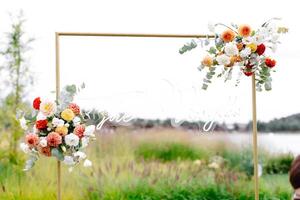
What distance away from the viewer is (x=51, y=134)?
409 cm

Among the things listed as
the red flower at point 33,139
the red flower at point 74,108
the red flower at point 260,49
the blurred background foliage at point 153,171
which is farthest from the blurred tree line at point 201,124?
the red flower at point 260,49

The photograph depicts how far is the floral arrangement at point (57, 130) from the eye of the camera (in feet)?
13.5

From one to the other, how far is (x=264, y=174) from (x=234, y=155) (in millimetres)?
379

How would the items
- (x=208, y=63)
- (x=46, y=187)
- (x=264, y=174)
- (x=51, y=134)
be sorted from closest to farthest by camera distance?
(x=51, y=134)
(x=208, y=63)
(x=46, y=187)
(x=264, y=174)

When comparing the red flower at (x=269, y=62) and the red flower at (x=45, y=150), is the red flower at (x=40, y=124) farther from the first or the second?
the red flower at (x=269, y=62)

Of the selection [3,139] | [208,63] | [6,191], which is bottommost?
[6,191]

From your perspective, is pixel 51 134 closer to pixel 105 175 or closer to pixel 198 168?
pixel 105 175

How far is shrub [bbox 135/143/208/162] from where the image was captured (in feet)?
19.1

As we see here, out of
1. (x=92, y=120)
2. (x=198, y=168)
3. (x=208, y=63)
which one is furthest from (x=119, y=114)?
(x=208, y=63)

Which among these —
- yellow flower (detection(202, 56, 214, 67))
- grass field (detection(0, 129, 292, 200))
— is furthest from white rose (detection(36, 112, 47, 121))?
grass field (detection(0, 129, 292, 200))

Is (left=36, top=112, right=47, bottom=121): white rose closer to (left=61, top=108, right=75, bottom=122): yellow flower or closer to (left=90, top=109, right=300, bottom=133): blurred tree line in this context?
(left=61, top=108, right=75, bottom=122): yellow flower

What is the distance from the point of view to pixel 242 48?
173 inches

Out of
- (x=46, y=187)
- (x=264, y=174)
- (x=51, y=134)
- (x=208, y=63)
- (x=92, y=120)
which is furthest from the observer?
(x=264, y=174)

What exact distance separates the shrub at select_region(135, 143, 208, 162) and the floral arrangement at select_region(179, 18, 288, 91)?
153 cm
